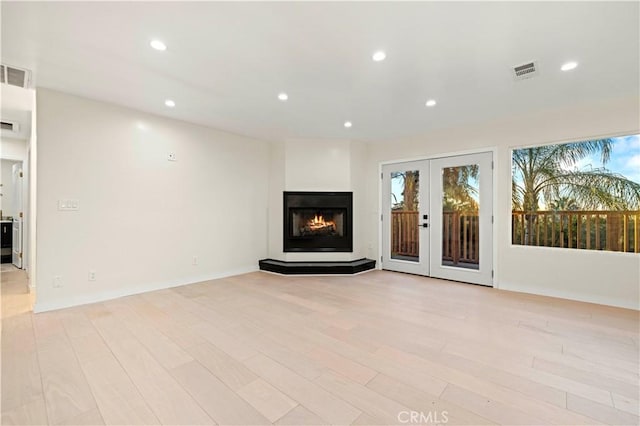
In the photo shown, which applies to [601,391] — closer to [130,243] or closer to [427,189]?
[427,189]

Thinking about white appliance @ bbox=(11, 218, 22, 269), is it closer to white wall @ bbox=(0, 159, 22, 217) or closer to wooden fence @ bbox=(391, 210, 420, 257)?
white wall @ bbox=(0, 159, 22, 217)

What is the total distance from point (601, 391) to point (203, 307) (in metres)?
3.49

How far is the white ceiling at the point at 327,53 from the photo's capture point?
6.50 ft

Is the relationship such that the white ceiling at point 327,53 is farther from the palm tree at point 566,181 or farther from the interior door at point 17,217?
the interior door at point 17,217

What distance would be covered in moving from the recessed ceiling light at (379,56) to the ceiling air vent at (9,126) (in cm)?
544

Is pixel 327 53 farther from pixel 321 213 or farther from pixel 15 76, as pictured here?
pixel 321 213

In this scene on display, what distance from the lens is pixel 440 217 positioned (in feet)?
15.9

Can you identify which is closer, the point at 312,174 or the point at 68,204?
the point at 68,204

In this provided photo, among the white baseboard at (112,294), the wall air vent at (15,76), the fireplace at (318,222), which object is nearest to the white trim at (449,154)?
the fireplace at (318,222)

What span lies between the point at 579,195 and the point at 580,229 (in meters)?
0.46

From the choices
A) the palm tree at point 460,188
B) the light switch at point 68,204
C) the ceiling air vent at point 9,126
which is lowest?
the light switch at point 68,204

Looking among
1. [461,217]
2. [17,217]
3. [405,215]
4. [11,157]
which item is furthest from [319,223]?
[17,217]

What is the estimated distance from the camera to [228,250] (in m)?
5.00

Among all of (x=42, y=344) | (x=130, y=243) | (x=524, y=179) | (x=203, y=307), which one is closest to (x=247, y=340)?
(x=203, y=307)
